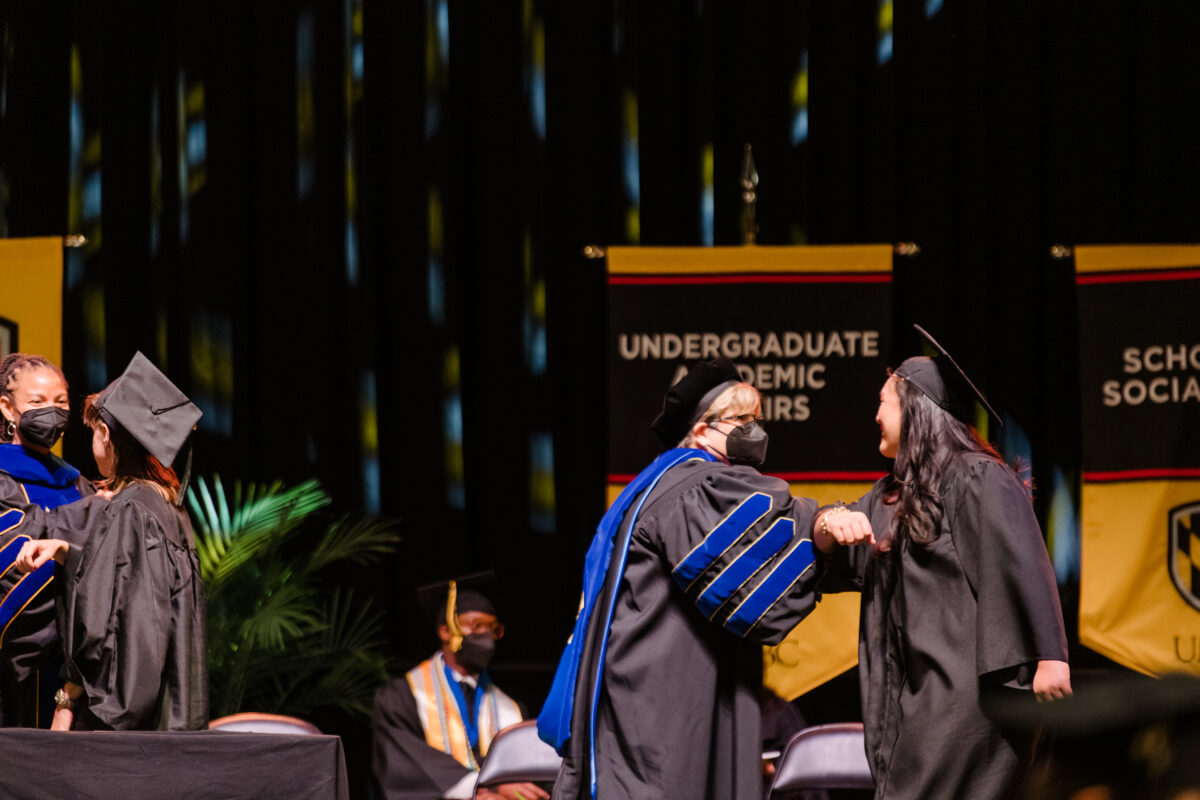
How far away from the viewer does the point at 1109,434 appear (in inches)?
211

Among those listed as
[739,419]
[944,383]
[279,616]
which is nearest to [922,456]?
[944,383]

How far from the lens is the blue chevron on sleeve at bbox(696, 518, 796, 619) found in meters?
3.33

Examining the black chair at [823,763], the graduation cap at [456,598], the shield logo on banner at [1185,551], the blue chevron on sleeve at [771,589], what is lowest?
the black chair at [823,763]

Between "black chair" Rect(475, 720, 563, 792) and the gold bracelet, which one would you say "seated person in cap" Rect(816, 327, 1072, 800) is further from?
"black chair" Rect(475, 720, 563, 792)

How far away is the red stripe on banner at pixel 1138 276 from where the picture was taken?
530 centimetres

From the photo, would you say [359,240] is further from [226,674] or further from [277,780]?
[277,780]

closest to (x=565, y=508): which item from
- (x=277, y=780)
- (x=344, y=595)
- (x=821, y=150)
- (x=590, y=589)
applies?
(x=344, y=595)

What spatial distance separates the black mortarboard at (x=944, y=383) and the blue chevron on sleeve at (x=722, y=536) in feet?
1.51

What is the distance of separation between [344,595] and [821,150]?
2.84 meters

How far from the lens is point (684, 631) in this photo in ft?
11.4

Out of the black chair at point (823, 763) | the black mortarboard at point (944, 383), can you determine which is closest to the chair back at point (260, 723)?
the black chair at point (823, 763)

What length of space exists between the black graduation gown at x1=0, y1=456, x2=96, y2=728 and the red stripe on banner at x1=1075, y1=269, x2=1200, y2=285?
3775 mm

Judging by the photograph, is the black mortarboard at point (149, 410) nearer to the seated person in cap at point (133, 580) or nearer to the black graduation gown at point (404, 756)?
the seated person in cap at point (133, 580)

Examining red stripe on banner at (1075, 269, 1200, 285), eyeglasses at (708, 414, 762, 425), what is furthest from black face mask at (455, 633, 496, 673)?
red stripe on banner at (1075, 269, 1200, 285)
